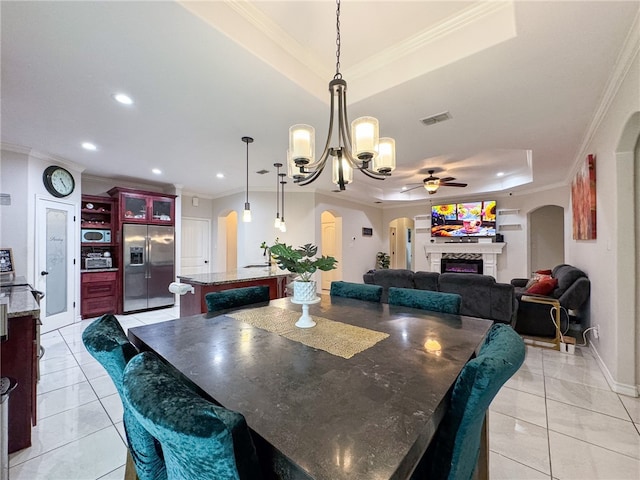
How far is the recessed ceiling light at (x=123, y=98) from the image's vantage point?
2.42 meters

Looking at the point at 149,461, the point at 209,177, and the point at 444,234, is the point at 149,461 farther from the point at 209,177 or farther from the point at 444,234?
the point at 444,234

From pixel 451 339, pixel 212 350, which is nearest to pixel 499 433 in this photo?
pixel 451 339

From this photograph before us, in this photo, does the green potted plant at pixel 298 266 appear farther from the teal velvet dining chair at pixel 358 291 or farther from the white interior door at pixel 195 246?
the white interior door at pixel 195 246

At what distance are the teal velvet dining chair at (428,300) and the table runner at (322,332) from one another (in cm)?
74

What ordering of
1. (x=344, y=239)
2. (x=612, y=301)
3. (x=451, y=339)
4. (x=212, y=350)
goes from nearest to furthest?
(x=212, y=350) → (x=451, y=339) → (x=612, y=301) → (x=344, y=239)

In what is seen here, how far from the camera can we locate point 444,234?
7.33 metres

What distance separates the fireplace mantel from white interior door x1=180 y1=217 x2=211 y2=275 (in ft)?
19.5

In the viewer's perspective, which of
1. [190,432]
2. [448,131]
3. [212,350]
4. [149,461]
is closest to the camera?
[190,432]

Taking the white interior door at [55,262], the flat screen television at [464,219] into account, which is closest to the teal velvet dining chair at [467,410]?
the white interior door at [55,262]

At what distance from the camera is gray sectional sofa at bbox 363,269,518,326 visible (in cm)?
357

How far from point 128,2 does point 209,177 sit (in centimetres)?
402

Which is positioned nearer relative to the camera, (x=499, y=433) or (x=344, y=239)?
(x=499, y=433)

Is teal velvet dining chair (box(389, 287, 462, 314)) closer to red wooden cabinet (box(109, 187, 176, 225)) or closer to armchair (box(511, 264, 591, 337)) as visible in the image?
armchair (box(511, 264, 591, 337))

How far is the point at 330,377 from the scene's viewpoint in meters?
1.02
